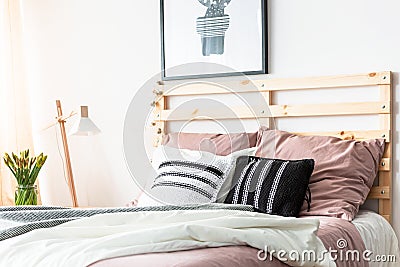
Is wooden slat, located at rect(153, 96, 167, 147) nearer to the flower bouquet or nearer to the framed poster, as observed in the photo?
the framed poster

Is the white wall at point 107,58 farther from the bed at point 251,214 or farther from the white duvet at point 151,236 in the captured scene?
the white duvet at point 151,236

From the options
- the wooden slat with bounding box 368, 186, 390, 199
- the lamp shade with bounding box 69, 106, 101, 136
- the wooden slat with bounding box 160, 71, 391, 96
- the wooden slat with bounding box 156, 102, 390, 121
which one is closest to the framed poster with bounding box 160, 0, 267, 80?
the wooden slat with bounding box 160, 71, 391, 96

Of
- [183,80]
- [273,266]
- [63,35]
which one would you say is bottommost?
[273,266]

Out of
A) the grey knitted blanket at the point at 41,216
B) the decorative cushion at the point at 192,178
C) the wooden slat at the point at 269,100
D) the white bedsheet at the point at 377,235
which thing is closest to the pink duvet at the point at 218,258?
the white bedsheet at the point at 377,235

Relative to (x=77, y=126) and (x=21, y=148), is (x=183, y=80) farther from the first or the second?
(x=21, y=148)

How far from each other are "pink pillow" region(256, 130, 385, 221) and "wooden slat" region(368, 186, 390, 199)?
0.25ft

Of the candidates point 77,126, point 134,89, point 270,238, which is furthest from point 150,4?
point 270,238

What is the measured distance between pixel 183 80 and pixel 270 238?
1802mm

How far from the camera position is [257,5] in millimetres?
3725

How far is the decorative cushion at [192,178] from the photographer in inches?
126

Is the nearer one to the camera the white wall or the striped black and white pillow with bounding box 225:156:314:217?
the striped black and white pillow with bounding box 225:156:314:217

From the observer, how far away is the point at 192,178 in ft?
10.7

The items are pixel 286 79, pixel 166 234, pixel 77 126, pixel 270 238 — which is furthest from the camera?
pixel 77 126

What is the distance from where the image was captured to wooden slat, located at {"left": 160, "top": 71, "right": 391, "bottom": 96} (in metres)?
3.42
